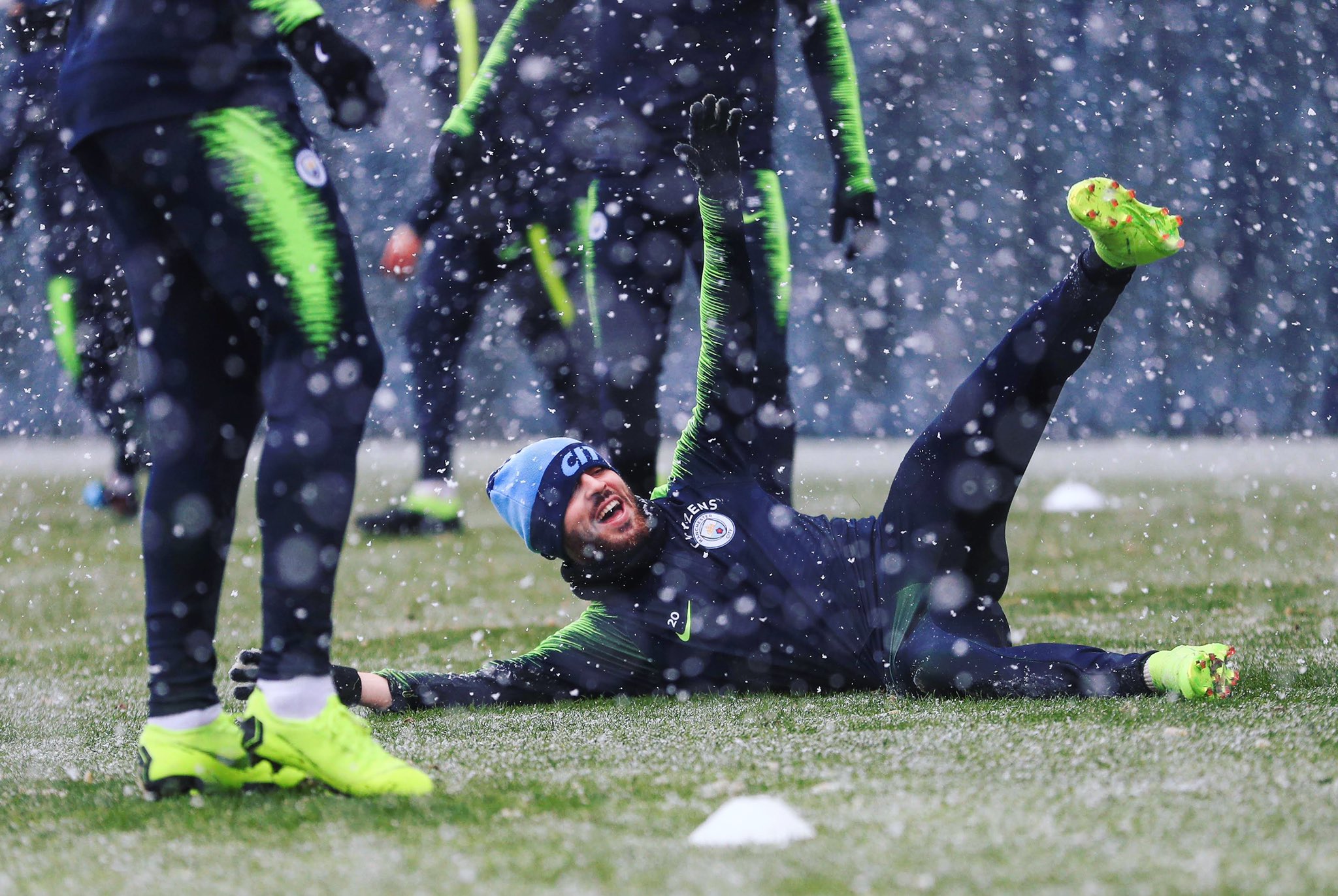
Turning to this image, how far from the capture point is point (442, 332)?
16.9 feet

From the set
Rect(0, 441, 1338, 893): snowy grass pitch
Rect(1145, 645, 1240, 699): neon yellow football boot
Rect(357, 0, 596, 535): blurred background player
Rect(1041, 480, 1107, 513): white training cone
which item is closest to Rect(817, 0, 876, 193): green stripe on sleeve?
Rect(0, 441, 1338, 893): snowy grass pitch

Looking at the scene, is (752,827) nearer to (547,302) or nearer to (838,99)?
(838,99)

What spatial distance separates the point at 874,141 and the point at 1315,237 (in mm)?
3157

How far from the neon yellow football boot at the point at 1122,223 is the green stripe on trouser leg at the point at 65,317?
16.7ft

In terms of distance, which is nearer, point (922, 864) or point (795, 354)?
point (922, 864)

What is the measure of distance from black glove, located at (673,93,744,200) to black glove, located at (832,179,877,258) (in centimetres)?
68

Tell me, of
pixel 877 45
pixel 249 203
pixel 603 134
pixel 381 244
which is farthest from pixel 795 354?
pixel 249 203

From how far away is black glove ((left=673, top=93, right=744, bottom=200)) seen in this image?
2.42 meters

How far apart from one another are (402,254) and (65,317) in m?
2.21

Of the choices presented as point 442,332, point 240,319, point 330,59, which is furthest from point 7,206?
point 330,59

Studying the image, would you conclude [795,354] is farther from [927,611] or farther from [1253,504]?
[927,611]

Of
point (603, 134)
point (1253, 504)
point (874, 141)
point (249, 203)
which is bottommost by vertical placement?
point (1253, 504)

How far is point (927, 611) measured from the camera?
224cm

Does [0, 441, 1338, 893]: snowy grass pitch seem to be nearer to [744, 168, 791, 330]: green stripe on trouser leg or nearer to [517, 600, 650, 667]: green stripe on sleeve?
[517, 600, 650, 667]: green stripe on sleeve
